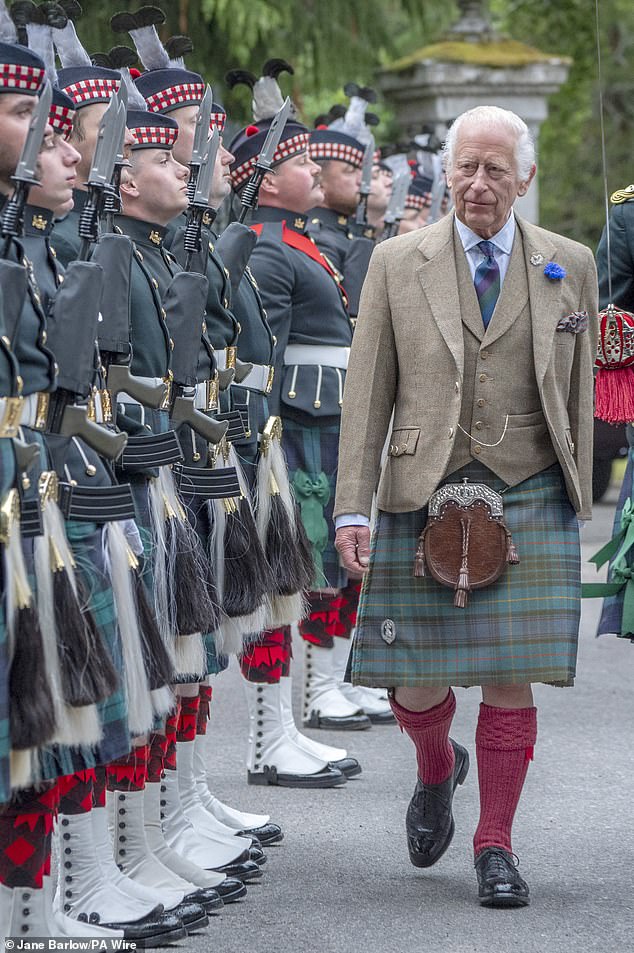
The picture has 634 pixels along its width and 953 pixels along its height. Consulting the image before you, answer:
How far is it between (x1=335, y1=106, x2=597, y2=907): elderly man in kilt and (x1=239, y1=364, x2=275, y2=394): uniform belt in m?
0.77

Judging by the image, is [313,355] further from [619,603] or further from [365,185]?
[619,603]

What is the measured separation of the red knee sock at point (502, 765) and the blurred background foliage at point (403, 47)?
19.7 ft

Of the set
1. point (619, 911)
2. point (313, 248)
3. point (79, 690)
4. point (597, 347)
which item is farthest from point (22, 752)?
point (313, 248)

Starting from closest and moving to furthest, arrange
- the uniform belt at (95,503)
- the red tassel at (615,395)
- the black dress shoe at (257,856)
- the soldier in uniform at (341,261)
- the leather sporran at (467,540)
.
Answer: the uniform belt at (95,503)
the leather sporran at (467,540)
the black dress shoe at (257,856)
the red tassel at (615,395)
the soldier in uniform at (341,261)

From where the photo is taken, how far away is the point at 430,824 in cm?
485

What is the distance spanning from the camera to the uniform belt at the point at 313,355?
20.8ft

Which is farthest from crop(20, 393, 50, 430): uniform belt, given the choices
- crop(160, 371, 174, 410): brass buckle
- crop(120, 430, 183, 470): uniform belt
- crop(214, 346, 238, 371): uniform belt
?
crop(214, 346, 238, 371): uniform belt

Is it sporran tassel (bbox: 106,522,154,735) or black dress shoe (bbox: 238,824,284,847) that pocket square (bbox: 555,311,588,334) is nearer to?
sporran tassel (bbox: 106,522,154,735)

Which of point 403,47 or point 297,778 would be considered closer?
point 297,778

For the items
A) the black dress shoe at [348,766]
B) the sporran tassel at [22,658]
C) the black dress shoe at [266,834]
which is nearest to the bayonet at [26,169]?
the sporran tassel at [22,658]

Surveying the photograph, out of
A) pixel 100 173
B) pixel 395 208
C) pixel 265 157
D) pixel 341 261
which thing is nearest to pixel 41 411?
pixel 100 173

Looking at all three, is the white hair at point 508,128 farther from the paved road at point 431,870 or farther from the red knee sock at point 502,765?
the paved road at point 431,870

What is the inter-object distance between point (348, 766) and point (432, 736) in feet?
4.27

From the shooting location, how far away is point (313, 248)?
6.43 m
